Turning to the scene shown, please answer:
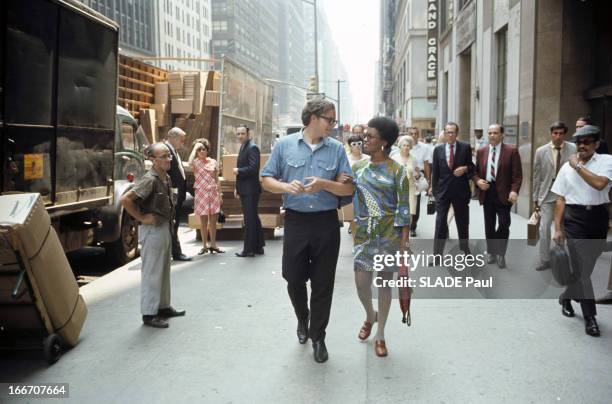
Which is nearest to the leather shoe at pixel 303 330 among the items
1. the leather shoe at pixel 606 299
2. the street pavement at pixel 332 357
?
the street pavement at pixel 332 357

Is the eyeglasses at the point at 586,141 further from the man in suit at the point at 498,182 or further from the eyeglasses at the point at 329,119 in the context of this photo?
the man in suit at the point at 498,182

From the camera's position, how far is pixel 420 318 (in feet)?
20.8

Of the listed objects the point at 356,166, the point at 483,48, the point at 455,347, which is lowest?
the point at 455,347

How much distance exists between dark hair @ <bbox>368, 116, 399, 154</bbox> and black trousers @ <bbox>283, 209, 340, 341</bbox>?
70 cm

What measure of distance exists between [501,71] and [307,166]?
13.5 metres

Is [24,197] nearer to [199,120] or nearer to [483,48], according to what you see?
[199,120]

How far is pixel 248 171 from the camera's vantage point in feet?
32.2

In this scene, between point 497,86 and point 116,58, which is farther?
point 497,86

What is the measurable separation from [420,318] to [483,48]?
46.3 ft

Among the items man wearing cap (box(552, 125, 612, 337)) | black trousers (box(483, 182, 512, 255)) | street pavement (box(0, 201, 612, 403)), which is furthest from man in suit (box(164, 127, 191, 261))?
man wearing cap (box(552, 125, 612, 337))

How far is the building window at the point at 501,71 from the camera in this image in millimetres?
16859

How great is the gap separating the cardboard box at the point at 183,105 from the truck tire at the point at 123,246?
19.9 feet

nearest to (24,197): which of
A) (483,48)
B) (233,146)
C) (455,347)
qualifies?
(455,347)

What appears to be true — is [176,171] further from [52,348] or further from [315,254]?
[315,254]
